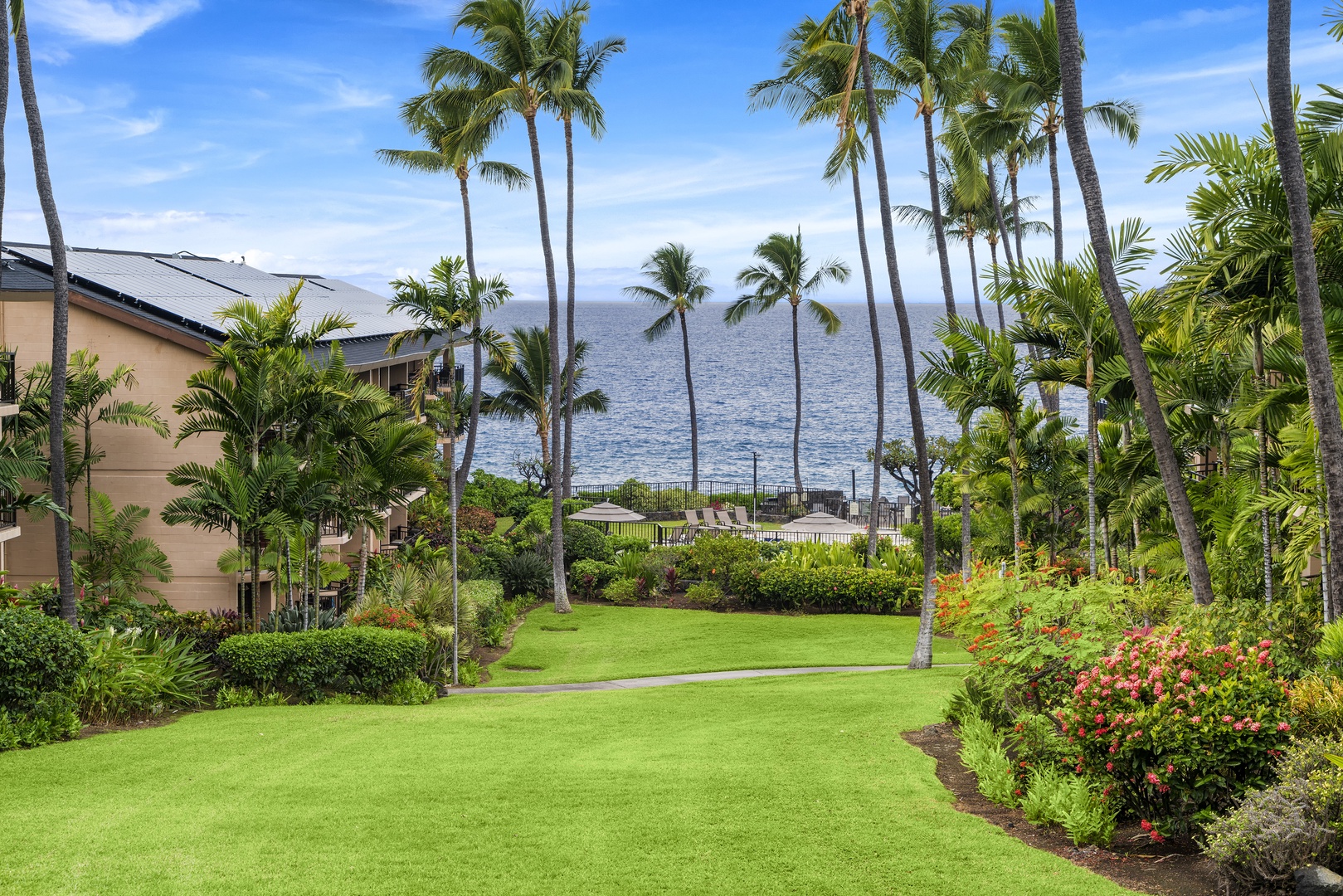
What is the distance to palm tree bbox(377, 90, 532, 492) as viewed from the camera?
2754cm

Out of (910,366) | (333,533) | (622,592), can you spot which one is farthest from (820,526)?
(333,533)

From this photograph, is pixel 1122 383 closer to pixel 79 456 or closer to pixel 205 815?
pixel 205 815

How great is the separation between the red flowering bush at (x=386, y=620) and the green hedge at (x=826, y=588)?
35.4 feet

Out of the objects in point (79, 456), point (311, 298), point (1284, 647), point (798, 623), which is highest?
point (311, 298)

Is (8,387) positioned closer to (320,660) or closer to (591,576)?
(320,660)

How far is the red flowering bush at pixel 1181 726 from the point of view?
768cm

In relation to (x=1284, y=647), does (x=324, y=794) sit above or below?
below

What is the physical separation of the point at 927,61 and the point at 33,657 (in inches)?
715

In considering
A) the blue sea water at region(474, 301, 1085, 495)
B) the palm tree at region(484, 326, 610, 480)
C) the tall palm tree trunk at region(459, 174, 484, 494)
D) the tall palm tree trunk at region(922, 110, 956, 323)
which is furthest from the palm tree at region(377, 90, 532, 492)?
the blue sea water at region(474, 301, 1085, 495)

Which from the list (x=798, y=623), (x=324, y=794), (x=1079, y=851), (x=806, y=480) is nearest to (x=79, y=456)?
(x=324, y=794)

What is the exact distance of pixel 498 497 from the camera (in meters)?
41.3

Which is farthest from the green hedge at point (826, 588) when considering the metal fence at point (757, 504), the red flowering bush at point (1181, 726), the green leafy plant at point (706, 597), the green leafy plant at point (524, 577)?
the red flowering bush at point (1181, 726)

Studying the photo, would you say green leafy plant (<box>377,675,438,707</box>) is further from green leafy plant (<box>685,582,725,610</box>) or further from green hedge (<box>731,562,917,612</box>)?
green hedge (<box>731,562,917,612</box>)

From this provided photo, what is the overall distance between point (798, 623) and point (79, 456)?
16.0m
